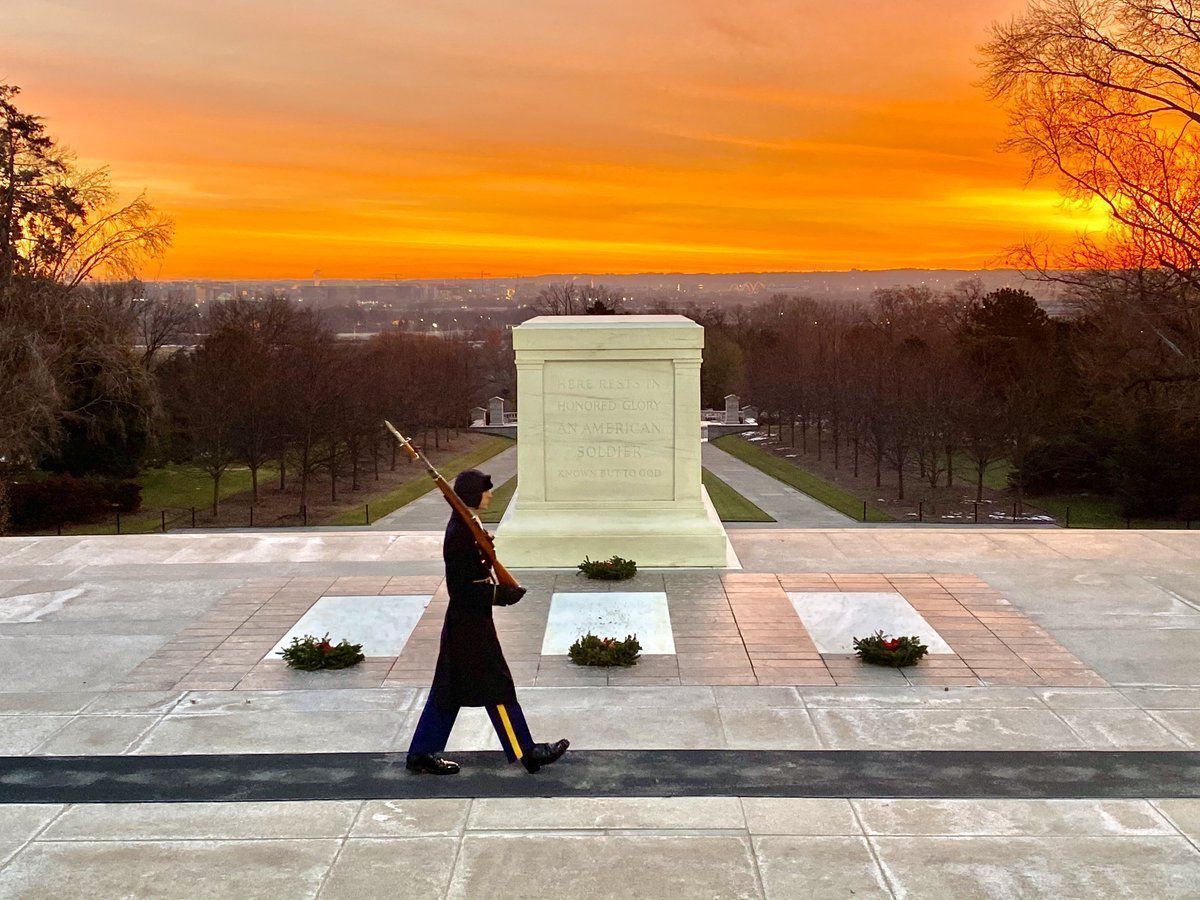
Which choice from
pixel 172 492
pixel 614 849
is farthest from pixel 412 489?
pixel 614 849

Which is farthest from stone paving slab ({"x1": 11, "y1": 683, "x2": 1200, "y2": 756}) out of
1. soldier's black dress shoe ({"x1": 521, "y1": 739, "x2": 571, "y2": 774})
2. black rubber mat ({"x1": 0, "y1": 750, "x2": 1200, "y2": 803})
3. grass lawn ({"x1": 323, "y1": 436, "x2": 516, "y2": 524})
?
grass lawn ({"x1": 323, "y1": 436, "x2": 516, "y2": 524})

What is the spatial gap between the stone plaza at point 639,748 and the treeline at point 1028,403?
49.0ft

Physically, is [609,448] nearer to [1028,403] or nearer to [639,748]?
[639,748]

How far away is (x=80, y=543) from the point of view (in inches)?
566

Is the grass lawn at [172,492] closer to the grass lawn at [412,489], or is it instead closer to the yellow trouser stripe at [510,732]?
the grass lawn at [412,489]

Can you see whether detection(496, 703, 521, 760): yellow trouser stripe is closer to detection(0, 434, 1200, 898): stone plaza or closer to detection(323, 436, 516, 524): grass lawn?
detection(0, 434, 1200, 898): stone plaza

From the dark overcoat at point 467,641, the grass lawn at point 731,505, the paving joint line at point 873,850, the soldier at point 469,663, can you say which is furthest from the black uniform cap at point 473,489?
the grass lawn at point 731,505

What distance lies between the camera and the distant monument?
1245 cm

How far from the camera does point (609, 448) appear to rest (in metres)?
12.7

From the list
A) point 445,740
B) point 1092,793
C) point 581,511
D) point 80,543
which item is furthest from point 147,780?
point 80,543

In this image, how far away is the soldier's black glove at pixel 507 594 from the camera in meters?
6.70

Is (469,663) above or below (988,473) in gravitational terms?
above

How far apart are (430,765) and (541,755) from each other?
0.67 m

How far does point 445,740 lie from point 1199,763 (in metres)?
4.67
